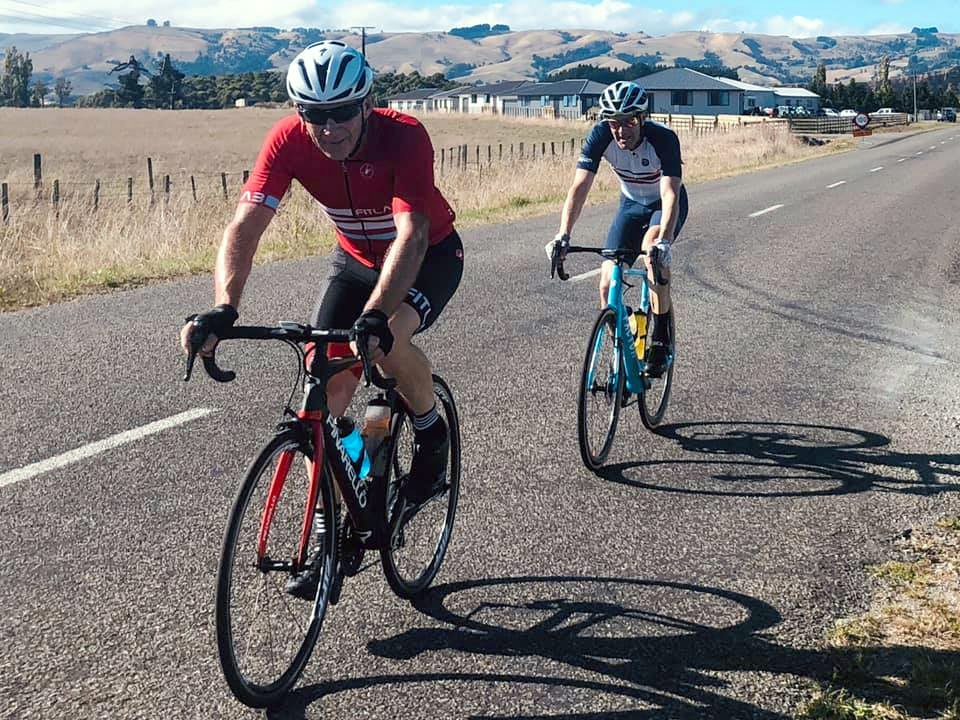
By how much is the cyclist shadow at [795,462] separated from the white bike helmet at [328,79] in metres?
2.77

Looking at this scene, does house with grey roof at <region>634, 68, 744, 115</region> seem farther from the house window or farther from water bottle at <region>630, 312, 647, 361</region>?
water bottle at <region>630, 312, 647, 361</region>

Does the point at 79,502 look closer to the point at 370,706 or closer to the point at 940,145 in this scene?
the point at 370,706

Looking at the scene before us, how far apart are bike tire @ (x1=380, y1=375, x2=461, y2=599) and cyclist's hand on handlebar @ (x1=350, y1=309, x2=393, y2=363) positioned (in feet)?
2.51

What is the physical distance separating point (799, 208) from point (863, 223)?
235 centimetres

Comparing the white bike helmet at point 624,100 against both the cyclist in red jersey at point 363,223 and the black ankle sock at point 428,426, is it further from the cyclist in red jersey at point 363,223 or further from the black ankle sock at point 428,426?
the black ankle sock at point 428,426

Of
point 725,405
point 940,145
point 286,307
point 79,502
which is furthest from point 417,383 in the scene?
point 940,145

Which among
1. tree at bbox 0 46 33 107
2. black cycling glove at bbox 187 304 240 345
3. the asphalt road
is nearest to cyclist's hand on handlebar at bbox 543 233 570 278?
the asphalt road

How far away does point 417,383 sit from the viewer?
12.3 feet

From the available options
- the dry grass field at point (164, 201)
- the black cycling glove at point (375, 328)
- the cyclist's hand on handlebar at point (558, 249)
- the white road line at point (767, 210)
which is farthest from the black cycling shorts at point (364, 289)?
the white road line at point (767, 210)

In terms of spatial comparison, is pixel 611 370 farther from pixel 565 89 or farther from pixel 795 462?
pixel 565 89

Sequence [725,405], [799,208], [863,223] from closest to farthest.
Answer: [725,405], [863,223], [799,208]

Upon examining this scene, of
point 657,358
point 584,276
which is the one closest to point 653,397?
point 657,358

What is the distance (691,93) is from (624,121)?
10815 centimetres

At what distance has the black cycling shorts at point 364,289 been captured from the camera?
3859 millimetres
